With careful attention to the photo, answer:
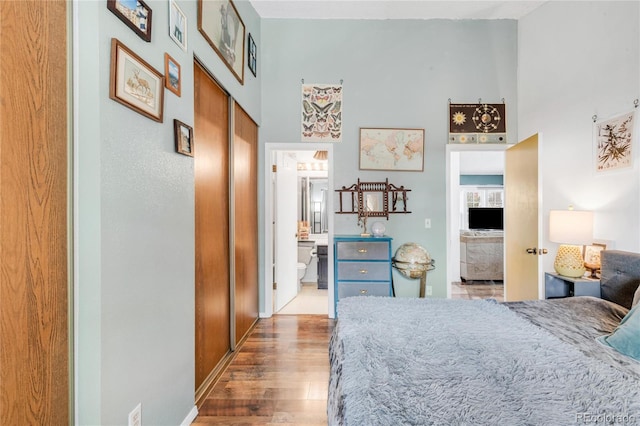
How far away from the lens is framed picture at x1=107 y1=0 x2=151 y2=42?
1.15 m

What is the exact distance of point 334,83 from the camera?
341 cm

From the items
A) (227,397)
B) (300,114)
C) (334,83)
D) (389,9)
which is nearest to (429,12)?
(389,9)

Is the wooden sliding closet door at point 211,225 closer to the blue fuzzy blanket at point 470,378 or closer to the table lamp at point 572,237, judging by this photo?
the blue fuzzy blanket at point 470,378

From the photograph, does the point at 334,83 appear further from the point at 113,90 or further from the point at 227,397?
the point at 227,397

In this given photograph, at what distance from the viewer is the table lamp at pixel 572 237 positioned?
2.32 meters

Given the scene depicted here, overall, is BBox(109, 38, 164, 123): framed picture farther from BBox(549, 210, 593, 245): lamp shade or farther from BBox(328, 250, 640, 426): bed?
BBox(549, 210, 593, 245): lamp shade

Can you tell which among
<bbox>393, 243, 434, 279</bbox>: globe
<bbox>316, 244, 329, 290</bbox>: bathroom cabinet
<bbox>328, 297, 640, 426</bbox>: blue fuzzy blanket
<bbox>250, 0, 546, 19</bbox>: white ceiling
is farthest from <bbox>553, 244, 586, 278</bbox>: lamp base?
<bbox>316, 244, 329, 290</bbox>: bathroom cabinet

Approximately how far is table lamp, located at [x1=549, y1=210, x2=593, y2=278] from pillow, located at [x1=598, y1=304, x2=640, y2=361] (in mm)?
1176

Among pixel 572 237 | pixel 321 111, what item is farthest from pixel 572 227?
pixel 321 111

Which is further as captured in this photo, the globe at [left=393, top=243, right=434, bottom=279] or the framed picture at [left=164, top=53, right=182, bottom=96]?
the globe at [left=393, top=243, right=434, bottom=279]

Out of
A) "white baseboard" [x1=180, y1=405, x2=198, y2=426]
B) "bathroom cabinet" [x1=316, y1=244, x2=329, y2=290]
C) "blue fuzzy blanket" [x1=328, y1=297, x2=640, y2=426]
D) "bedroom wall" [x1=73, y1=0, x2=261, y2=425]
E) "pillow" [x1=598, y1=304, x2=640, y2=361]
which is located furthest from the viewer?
"bathroom cabinet" [x1=316, y1=244, x2=329, y2=290]

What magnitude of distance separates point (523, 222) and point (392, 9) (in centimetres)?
263

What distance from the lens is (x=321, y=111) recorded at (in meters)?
3.40

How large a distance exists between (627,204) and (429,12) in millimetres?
2647
